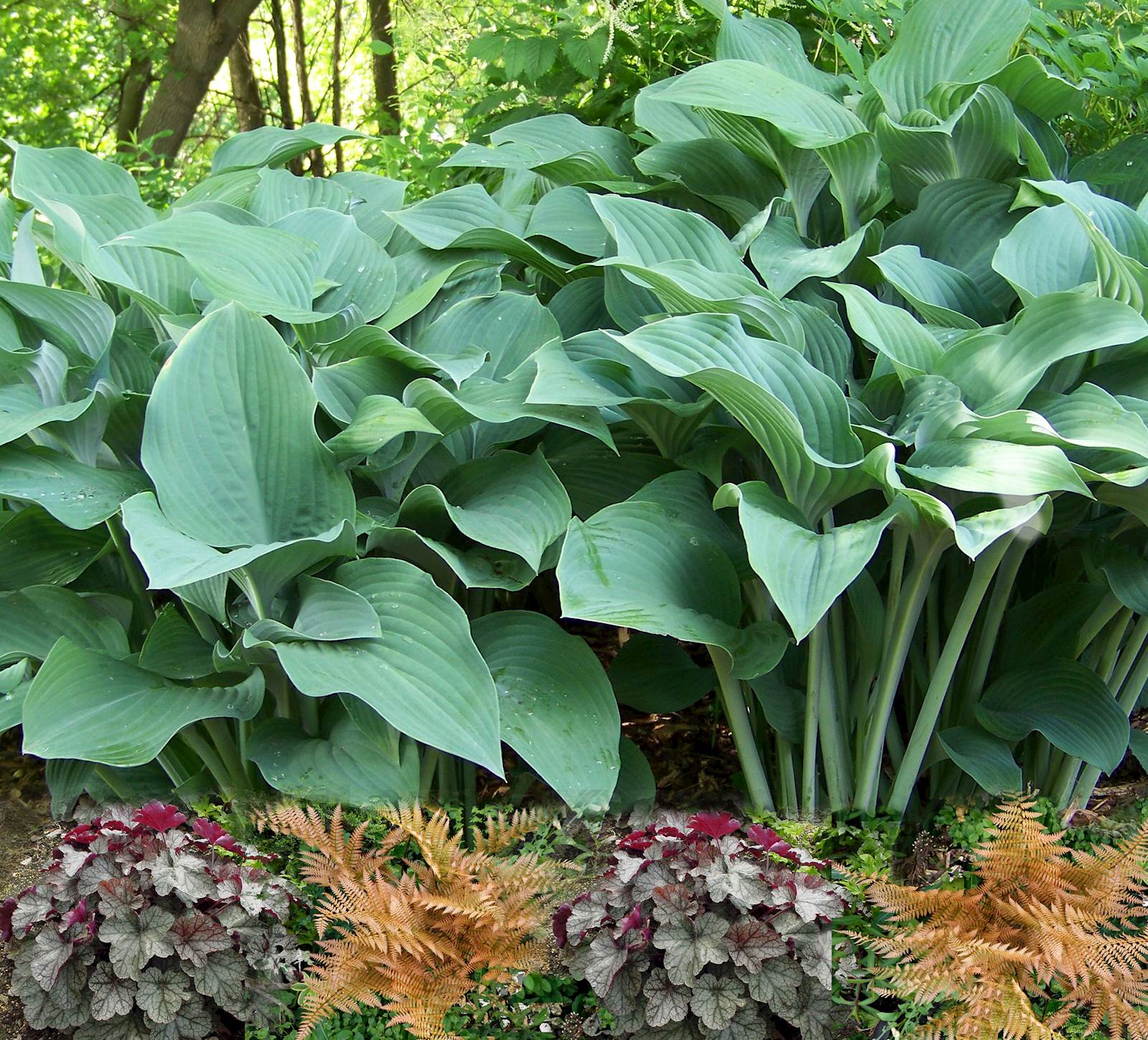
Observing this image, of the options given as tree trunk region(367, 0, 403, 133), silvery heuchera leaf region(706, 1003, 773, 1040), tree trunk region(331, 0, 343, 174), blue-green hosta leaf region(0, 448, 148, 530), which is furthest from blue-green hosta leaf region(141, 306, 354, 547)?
tree trunk region(331, 0, 343, 174)

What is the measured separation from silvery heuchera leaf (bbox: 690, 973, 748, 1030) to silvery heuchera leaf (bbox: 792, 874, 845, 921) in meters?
0.13

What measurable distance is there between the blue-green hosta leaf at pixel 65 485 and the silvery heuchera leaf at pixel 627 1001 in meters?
1.08

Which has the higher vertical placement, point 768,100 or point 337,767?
point 768,100

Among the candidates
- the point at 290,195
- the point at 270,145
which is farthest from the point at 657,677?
the point at 270,145

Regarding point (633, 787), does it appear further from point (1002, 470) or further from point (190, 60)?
point (190, 60)

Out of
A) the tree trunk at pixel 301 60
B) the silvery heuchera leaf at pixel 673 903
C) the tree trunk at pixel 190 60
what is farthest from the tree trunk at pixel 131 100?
the silvery heuchera leaf at pixel 673 903

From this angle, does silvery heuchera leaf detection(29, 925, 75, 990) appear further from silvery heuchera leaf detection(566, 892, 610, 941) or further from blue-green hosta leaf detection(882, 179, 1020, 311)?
blue-green hosta leaf detection(882, 179, 1020, 311)

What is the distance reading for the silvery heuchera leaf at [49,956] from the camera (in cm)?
152

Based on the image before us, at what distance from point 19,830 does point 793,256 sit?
1.98 meters

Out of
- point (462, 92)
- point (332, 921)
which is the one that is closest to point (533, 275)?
point (332, 921)

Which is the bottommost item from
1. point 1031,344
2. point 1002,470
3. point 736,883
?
point 736,883

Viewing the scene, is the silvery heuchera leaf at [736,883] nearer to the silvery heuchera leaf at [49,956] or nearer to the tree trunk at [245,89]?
the silvery heuchera leaf at [49,956]

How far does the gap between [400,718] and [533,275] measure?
130cm

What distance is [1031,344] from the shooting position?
1.73 metres
